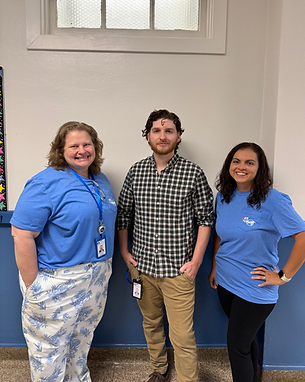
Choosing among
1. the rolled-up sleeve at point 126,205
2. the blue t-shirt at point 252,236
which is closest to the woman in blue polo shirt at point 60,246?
the rolled-up sleeve at point 126,205

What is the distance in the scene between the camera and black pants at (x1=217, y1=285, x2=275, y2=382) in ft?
4.83

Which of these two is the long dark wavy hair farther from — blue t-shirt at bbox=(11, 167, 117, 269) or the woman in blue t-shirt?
blue t-shirt at bbox=(11, 167, 117, 269)

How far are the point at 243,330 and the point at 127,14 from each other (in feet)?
7.36

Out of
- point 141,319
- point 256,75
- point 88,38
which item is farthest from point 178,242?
point 88,38

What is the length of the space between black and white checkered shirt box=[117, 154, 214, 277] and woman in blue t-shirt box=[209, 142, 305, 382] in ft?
0.70

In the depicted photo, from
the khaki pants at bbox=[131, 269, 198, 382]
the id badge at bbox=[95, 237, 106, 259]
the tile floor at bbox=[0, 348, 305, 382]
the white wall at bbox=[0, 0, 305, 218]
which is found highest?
the white wall at bbox=[0, 0, 305, 218]

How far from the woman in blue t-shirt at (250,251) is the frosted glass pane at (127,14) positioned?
1.26 metres

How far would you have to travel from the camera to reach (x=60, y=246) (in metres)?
1.47

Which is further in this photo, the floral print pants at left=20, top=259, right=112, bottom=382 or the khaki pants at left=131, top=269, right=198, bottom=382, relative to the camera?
the khaki pants at left=131, top=269, right=198, bottom=382

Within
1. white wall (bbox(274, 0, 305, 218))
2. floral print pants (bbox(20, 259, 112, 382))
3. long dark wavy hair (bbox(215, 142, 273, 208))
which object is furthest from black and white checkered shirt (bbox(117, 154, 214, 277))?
white wall (bbox(274, 0, 305, 218))

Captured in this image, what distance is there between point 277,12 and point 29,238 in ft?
6.73

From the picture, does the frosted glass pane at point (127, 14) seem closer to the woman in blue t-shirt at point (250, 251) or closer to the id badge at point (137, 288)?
the woman in blue t-shirt at point (250, 251)

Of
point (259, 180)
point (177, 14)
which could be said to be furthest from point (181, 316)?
point (177, 14)

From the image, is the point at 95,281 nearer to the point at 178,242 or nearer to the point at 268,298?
the point at 178,242
